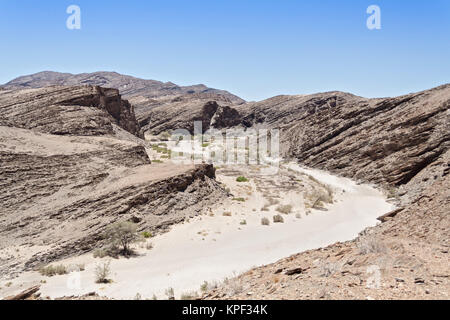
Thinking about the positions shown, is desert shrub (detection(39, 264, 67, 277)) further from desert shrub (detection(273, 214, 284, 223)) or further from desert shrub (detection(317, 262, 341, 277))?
desert shrub (detection(273, 214, 284, 223))

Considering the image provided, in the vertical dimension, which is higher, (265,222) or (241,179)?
(241,179)

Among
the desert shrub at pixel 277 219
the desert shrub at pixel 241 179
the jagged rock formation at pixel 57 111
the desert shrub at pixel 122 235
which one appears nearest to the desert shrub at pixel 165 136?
the jagged rock formation at pixel 57 111

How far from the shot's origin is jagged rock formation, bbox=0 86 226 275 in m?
11.9

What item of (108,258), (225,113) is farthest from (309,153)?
(225,113)

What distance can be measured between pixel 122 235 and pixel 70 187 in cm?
464

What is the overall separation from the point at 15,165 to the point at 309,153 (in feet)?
93.4

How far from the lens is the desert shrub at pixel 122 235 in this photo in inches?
469

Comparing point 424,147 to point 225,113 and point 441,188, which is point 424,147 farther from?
point 225,113

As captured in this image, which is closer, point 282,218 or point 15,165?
point 15,165

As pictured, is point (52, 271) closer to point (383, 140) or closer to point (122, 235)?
point (122, 235)

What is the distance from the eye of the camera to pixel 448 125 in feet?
78.8


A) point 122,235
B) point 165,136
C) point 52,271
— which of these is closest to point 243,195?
point 122,235

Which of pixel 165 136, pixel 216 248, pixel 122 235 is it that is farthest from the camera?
pixel 165 136

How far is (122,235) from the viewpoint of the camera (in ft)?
39.3
